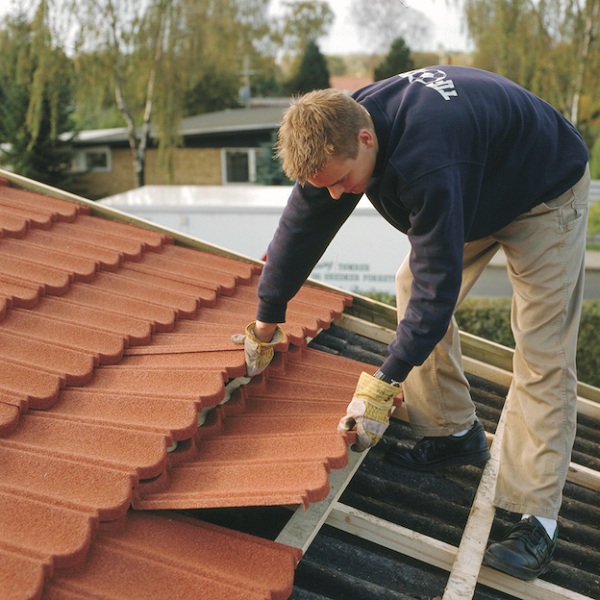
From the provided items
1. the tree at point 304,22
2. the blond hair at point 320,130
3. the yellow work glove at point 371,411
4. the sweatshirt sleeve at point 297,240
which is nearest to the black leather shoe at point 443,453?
the yellow work glove at point 371,411

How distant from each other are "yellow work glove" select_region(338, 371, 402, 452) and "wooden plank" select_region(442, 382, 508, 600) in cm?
46

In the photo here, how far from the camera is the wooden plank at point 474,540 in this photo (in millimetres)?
2139

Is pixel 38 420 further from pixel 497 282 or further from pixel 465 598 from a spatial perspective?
pixel 497 282

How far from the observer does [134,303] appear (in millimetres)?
2889

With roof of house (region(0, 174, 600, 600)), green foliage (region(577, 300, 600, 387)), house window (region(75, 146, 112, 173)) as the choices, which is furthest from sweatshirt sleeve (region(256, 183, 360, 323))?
house window (region(75, 146, 112, 173))

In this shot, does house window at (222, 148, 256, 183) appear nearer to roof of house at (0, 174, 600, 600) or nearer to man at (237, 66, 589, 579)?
roof of house at (0, 174, 600, 600)

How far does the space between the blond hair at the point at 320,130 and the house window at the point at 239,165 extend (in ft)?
74.0

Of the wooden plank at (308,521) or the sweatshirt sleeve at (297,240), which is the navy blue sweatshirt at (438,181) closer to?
the sweatshirt sleeve at (297,240)

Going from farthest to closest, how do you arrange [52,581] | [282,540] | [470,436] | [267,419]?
[470,436] < [267,419] < [282,540] < [52,581]

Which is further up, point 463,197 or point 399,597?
point 463,197

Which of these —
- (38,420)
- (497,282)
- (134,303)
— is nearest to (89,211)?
(134,303)

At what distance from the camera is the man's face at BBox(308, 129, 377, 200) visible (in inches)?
82.9

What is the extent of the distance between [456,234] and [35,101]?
20506 millimetres

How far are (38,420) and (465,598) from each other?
1.33 meters
